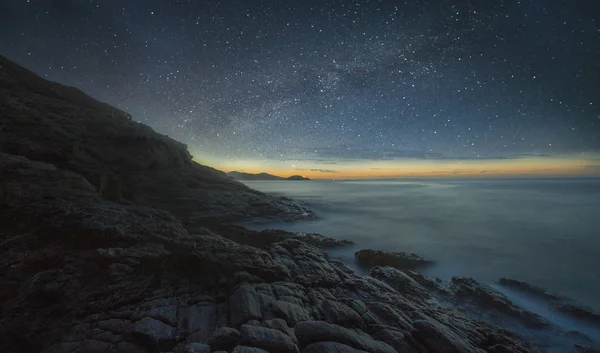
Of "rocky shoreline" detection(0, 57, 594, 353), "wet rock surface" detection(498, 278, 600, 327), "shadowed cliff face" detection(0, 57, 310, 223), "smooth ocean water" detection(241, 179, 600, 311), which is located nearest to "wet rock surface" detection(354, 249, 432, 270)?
"smooth ocean water" detection(241, 179, 600, 311)

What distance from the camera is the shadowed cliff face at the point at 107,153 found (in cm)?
1386

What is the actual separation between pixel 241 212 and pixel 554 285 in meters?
23.6

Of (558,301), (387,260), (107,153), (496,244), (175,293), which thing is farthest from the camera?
(496,244)

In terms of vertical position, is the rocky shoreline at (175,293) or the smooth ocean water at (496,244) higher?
the rocky shoreline at (175,293)

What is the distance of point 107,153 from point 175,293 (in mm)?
16830

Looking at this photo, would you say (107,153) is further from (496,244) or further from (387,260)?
(496,244)

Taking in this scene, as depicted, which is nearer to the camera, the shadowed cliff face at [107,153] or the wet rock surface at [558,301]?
the wet rock surface at [558,301]

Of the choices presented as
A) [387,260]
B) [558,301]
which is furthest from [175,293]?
[558,301]

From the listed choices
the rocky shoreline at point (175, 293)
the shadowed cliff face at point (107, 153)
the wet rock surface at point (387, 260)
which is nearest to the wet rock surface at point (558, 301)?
the rocky shoreline at point (175, 293)

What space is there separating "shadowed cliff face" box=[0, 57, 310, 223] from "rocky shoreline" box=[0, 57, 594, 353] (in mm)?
251

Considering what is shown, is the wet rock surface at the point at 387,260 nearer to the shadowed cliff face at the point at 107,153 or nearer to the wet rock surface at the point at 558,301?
the wet rock surface at the point at 558,301

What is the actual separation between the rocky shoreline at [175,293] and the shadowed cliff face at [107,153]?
0.25 m

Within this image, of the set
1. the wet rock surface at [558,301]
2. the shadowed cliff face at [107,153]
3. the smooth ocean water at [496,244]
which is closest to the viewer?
the wet rock surface at [558,301]

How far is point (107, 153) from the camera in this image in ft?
59.7
